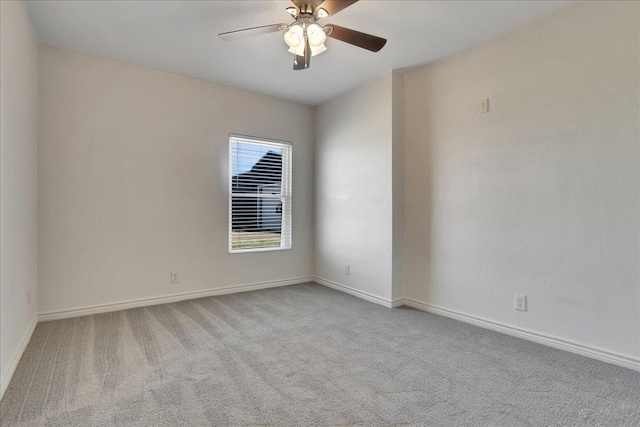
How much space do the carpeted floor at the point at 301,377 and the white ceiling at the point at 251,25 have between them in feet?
8.42

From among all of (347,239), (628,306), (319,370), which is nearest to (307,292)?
(347,239)

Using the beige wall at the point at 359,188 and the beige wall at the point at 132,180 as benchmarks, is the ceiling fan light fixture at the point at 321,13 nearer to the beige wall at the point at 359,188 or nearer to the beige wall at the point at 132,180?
the beige wall at the point at 359,188

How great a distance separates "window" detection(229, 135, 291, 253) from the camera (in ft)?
13.4

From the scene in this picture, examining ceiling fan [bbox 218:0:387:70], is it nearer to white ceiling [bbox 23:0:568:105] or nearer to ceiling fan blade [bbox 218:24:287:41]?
ceiling fan blade [bbox 218:24:287:41]

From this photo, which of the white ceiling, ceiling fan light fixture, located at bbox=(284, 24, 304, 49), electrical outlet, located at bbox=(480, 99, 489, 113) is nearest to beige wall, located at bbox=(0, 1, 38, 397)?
the white ceiling

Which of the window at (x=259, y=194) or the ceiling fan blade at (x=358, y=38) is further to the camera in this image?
the window at (x=259, y=194)

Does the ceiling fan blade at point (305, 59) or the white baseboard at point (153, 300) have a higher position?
the ceiling fan blade at point (305, 59)

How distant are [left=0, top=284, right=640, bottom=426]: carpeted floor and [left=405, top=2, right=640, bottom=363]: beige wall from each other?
381 mm

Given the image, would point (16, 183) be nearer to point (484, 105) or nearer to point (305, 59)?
point (305, 59)

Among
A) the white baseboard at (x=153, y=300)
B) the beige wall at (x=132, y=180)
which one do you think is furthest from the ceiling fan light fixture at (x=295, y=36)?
the white baseboard at (x=153, y=300)

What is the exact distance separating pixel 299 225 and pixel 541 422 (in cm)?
342

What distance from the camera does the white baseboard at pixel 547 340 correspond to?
2.16m

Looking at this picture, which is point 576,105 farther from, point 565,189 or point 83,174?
point 83,174

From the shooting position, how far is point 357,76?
3.64m
